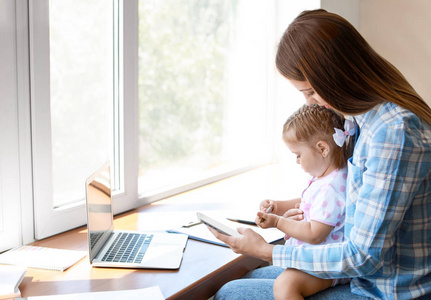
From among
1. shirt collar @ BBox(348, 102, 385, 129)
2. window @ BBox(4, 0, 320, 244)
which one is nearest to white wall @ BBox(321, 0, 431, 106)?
window @ BBox(4, 0, 320, 244)

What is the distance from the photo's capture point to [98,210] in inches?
55.7

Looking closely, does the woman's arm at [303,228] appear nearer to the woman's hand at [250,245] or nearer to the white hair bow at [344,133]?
the woman's hand at [250,245]

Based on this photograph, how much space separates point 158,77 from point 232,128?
0.78 m

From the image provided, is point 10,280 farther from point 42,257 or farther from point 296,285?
point 296,285

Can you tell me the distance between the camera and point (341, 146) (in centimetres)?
131

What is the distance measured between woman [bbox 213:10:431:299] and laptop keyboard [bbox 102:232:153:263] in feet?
1.57

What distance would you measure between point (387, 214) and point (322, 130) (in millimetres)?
376

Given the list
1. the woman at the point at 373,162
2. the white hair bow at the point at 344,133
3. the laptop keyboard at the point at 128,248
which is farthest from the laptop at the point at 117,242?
the white hair bow at the point at 344,133

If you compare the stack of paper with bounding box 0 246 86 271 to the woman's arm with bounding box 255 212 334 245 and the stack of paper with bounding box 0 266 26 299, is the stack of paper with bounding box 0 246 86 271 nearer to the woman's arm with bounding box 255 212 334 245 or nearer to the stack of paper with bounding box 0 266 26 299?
the stack of paper with bounding box 0 266 26 299

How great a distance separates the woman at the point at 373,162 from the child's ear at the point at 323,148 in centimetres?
17

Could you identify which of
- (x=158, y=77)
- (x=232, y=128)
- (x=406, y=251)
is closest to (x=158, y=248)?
(x=406, y=251)

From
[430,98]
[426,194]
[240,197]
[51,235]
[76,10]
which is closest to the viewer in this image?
[426,194]

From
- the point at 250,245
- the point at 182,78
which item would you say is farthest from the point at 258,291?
the point at 182,78

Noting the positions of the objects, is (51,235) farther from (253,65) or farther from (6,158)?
(253,65)
